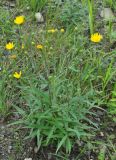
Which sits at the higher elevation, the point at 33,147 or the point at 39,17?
the point at 39,17

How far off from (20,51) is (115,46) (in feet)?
2.76

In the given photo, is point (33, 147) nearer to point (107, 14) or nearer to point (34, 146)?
point (34, 146)

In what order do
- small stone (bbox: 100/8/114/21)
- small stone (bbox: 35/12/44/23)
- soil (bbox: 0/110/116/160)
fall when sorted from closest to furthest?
soil (bbox: 0/110/116/160)
small stone (bbox: 35/12/44/23)
small stone (bbox: 100/8/114/21)

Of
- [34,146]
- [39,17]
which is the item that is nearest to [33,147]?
[34,146]

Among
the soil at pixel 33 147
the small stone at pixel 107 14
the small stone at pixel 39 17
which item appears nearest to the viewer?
the soil at pixel 33 147

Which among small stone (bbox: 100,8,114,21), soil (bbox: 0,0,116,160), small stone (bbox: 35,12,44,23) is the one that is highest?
small stone (bbox: 35,12,44,23)

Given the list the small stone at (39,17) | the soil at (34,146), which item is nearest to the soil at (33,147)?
the soil at (34,146)

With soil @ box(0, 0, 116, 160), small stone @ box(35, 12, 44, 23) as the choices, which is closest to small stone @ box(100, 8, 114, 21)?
small stone @ box(35, 12, 44, 23)

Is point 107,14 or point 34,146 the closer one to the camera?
point 34,146

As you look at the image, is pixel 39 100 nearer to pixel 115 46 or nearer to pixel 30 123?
pixel 30 123

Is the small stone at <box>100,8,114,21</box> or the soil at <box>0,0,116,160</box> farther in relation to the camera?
the small stone at <box>100,8,114,21</box>

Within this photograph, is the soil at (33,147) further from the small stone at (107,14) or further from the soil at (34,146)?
the small stone at (107,14)

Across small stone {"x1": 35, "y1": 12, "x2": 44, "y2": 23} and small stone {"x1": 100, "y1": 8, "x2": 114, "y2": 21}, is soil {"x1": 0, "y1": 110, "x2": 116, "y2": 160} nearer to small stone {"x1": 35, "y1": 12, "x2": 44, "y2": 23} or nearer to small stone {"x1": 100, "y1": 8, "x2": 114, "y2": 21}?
small stone {"x1": 35, "y1": 12, "x2": 44, "y2": 23}

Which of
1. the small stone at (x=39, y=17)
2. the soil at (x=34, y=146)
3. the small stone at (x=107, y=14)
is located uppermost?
the small stone at (x=39, y=17)
